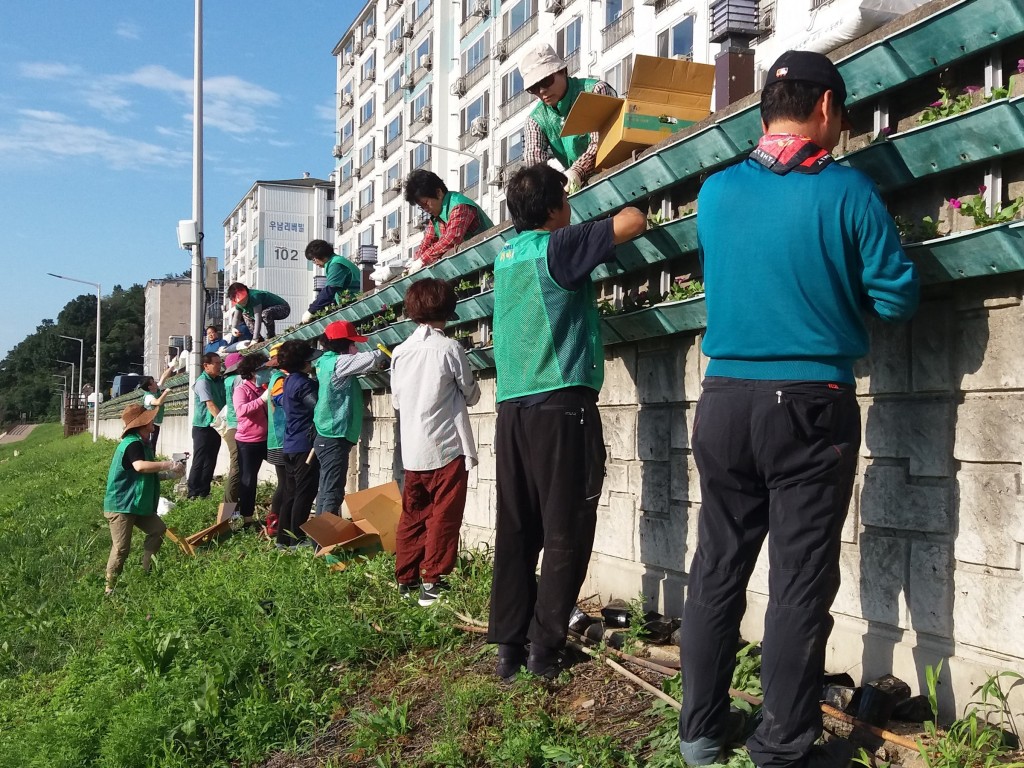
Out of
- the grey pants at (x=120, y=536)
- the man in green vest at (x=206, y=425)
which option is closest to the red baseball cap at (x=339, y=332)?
the grey pants at (x=120, y=536)

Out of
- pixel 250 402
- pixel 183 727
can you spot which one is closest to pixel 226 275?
pixel 250 402

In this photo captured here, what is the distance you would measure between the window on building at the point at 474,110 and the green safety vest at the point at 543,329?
39.5m

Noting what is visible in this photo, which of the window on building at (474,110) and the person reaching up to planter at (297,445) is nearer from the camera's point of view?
the person reaching up to planter at (297,445)

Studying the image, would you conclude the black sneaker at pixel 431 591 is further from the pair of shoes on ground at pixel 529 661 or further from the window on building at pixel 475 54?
the window on building at pixel 475 54

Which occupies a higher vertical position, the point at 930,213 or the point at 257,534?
the point at 930,213

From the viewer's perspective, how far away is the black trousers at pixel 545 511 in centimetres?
445

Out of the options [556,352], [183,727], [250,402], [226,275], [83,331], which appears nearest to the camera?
[556,352]

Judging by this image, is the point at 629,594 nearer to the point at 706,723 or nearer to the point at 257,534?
the point at 706,723

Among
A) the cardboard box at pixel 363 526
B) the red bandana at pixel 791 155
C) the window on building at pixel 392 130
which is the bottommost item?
the cardboard box at pixel 363 526

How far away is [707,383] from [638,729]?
4.36 ft

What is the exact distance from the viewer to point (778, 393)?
3293 mm

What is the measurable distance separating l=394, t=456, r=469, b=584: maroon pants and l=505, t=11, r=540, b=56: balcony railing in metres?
34.0

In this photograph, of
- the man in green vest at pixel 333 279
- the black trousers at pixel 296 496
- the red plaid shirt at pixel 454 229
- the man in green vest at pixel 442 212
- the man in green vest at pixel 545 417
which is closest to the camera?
the man in green vest at pixel 545 417

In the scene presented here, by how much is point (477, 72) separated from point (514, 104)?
5049mm
